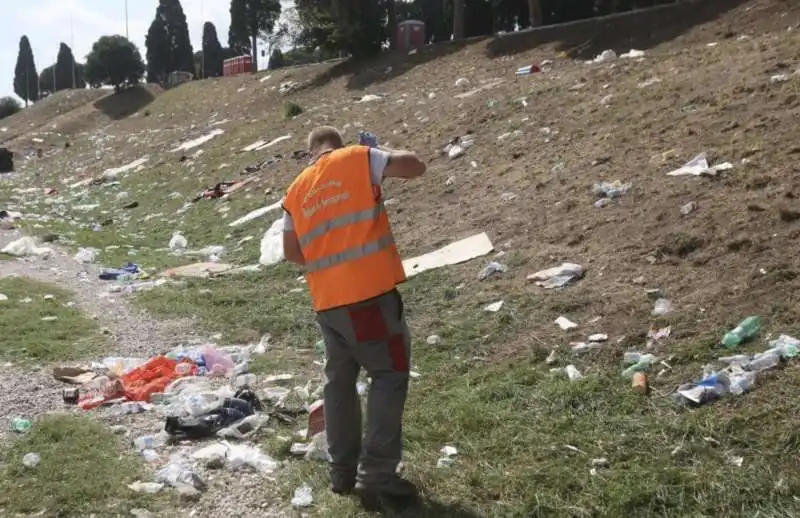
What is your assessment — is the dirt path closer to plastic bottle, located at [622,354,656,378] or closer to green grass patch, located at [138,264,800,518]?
green grass patch, located at [138,264,800,518]

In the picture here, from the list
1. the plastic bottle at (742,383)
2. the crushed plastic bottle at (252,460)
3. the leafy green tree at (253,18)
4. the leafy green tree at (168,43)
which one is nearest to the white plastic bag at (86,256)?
the crushed plastic bottle at (252,460)

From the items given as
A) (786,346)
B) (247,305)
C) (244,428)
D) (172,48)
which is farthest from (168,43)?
(786,346)

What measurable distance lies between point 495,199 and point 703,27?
8.43 m

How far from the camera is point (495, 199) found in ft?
26.0

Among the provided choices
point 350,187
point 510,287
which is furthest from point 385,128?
point 350,187

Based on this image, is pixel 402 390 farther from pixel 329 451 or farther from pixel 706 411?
pixel 706 411

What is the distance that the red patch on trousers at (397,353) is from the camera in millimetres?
3154

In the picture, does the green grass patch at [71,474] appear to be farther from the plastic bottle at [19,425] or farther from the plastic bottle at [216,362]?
the plastic bottle at [216,362]

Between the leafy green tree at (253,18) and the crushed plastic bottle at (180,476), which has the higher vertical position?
the leafy green tree at (253,18)

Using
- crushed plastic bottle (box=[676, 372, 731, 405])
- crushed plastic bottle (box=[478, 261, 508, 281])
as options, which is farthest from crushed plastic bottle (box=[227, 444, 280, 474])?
crushed plastic bottle (box=[478, 261, 508, 281])

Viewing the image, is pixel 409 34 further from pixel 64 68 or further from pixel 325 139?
pixel 64 68

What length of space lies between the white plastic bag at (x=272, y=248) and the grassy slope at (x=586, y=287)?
296mm

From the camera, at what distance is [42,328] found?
6238 mm

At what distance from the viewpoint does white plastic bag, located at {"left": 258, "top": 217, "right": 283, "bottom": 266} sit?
8383mm
